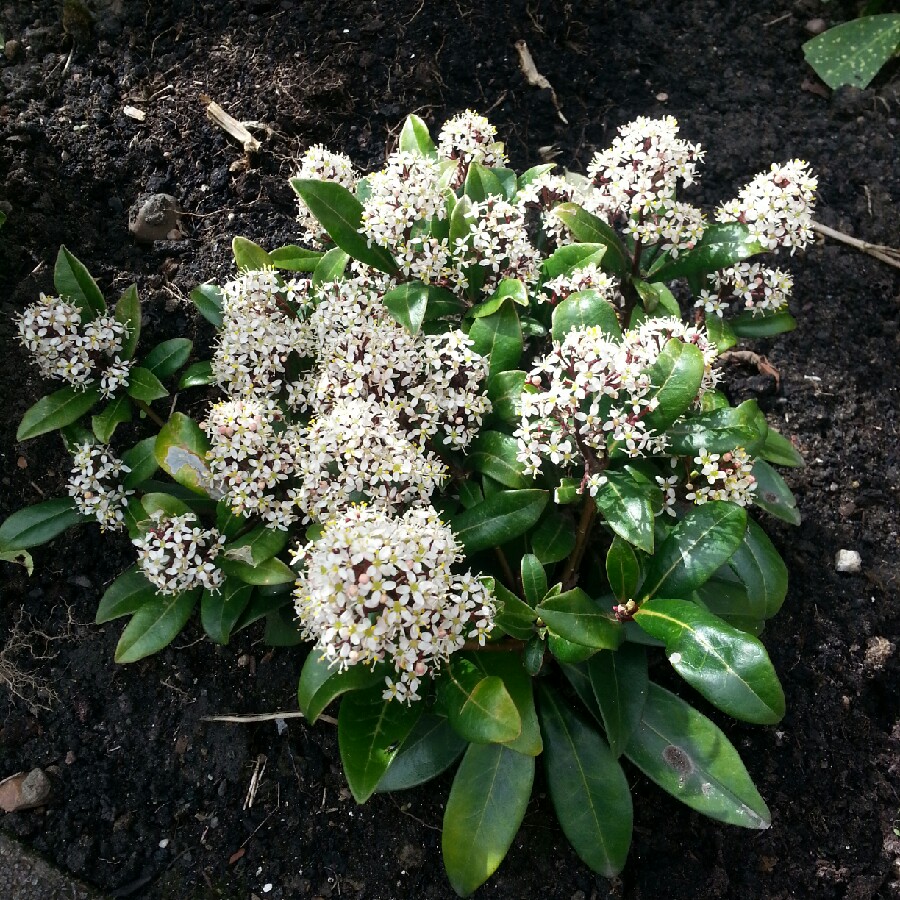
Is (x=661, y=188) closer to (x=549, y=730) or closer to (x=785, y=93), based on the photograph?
(x=549, y=730)

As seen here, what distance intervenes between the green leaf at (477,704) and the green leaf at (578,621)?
0.22 meters

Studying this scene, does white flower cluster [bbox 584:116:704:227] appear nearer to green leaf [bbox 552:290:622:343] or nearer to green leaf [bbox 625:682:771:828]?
green leaf [bbox 552:290:622:343]

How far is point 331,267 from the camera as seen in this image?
296cm

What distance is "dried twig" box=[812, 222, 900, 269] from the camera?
3891mm

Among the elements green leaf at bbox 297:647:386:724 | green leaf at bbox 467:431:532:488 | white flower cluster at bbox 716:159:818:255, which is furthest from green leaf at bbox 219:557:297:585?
white flower cluster at bbox 716:159:818:255

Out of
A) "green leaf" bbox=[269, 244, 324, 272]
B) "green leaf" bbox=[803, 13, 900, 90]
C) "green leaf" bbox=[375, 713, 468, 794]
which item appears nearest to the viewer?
"green leaf" bbox=[375, 713, 468, 794]

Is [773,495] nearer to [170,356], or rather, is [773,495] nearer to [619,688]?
[619,688]

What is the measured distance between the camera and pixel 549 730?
2.64 metres

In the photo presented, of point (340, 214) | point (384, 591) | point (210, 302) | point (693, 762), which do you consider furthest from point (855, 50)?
point (384, 591)

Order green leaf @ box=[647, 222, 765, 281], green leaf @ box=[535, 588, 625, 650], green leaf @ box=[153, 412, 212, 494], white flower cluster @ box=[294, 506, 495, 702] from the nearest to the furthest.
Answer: white flower cluster @ box=[294, 506, 495, 702] < green leaf @ box=[535, 588, 625, 650] < green leaf @ box=[153, 412, 212, 494] < green leaf @ box=[647, 222, 765, 281]

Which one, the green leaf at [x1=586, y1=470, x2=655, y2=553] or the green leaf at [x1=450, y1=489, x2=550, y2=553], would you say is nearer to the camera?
the green leaf at [x1=586, y1=470, x2=655, y2=553]

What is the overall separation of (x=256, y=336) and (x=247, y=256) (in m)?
0.49

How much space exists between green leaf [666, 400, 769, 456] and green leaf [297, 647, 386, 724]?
1.11 meters

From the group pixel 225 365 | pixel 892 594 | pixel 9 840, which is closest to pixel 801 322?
pixel 892 594
